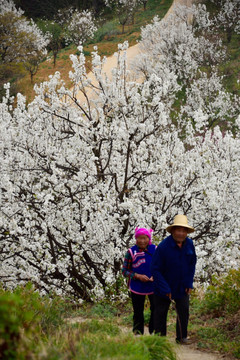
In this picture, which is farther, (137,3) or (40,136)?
(137,3)

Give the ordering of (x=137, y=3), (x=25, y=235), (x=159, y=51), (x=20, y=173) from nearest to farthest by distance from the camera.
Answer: (x=25, y=235), (x=20, y=173), (x=159, y=51), (x=137, y=3)

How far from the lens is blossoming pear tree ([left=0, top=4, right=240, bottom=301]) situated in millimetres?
7145

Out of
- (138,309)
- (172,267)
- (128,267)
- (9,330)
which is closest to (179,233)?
(172,267)

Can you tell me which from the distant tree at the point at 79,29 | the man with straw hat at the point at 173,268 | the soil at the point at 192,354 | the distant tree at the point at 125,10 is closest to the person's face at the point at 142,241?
the man with straw hat at the point at 173,268

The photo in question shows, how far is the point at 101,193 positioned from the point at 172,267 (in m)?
3.55

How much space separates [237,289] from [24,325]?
3229 millimetres

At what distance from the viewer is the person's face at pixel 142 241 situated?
15.3 ft

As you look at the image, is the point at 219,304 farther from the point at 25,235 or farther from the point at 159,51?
the point at 159,51

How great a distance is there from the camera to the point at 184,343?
465cm

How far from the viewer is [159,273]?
13.9ft

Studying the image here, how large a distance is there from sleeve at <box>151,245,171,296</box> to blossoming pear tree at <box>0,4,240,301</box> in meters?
2.41

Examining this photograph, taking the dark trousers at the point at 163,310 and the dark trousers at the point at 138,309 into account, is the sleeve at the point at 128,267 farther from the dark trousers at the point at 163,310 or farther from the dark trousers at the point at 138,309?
the dark trousers at the point at 163,310

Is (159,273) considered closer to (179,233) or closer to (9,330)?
(179,233)

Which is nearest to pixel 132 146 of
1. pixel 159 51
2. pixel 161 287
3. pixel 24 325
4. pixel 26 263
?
pixel 26 263
